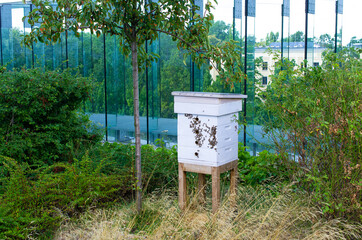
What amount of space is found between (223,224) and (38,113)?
321cm

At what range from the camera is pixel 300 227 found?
3.65 metres

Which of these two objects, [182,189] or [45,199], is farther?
[182,189]

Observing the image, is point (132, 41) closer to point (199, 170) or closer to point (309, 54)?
point (199, 170)

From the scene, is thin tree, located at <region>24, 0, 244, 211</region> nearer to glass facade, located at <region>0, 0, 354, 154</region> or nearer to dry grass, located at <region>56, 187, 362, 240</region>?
dry grass, located at <region>56, 187, 362, 240</region>

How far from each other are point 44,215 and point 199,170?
1444 mm

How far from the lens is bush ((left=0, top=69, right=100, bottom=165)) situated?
17.1 feet

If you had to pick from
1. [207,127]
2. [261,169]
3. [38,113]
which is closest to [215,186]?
[207,127]

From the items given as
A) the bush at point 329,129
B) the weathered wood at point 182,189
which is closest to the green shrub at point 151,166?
the weathered wood at point 182,189

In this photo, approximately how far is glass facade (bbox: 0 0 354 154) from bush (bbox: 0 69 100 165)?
0.34 meters

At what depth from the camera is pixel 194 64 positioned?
6.11 meters

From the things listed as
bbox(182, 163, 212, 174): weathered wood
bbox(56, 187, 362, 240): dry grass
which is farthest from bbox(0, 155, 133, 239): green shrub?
bbox(182, 163, 212, 174): weathered wood

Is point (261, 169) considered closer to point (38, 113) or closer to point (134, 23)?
point (134, 23)

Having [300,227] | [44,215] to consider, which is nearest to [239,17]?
[300,227]

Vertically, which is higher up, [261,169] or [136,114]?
[136,114]
